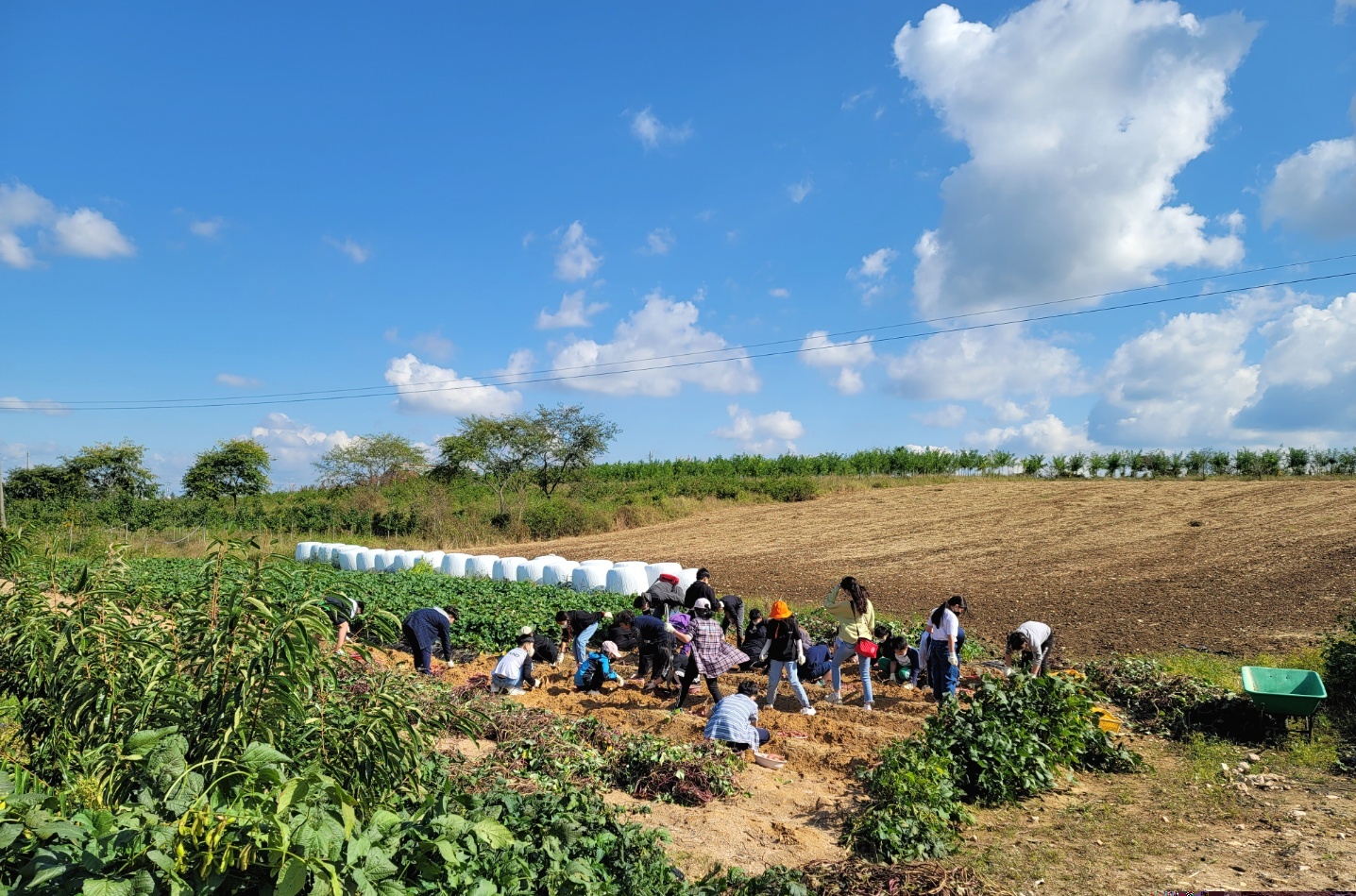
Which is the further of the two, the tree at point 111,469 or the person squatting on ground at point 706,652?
the tree at point 111,469

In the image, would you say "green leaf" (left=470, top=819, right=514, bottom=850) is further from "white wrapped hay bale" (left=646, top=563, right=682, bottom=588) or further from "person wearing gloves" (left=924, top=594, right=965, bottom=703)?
"white wrapped hay bale" (left=646, top=563, right=682, bottom=588)

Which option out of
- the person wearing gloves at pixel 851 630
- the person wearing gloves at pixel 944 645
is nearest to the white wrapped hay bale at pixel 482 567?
the person wearing gloves at pixel 851 630

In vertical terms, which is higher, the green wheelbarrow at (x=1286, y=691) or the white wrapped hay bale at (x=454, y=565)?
the white wrapped hay bale at (x=454, y=565)

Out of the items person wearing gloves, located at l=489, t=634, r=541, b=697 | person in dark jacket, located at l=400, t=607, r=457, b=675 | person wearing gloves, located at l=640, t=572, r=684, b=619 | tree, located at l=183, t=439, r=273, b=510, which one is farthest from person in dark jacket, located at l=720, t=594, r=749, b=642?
tree, located at l=183, t=439, r=273, b=510

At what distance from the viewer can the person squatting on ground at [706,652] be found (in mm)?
9641

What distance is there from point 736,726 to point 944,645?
302 cm

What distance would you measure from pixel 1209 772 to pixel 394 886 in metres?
8.36

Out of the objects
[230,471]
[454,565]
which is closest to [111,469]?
[230,471]

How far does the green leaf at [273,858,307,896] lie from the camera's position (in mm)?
2314

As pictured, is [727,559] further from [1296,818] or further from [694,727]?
[1296,818]

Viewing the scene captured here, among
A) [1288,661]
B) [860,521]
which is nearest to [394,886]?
[1288,661]

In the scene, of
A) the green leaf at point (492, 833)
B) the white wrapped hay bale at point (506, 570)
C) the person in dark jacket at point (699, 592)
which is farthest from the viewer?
the white wrapped hay bale at point (506, 570)

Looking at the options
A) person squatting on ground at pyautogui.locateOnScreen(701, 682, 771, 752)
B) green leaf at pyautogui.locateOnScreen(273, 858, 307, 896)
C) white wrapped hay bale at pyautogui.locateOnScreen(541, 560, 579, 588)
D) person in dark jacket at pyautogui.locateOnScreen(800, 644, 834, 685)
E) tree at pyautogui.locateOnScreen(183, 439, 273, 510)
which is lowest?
person squatting on ground at pyautogui.locateOnScreen(701, 682, 771, 752)

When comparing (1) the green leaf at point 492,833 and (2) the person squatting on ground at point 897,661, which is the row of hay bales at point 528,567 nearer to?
(2) the person squatting on ground at point 897,661
